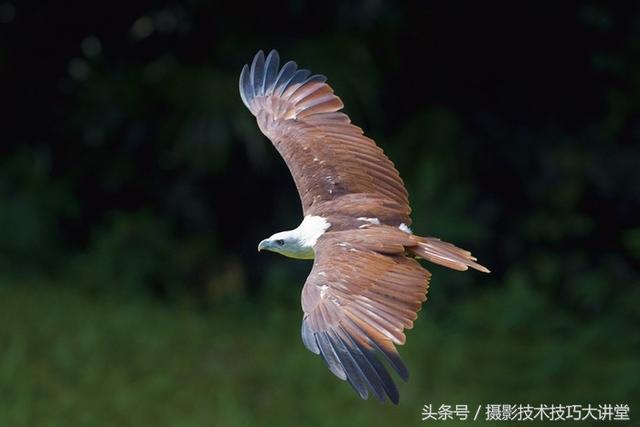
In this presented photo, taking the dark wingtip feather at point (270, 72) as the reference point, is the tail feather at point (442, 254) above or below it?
below

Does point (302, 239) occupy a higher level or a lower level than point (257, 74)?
lower

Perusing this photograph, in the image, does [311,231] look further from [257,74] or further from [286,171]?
[286,171]

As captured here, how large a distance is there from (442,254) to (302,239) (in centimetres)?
63

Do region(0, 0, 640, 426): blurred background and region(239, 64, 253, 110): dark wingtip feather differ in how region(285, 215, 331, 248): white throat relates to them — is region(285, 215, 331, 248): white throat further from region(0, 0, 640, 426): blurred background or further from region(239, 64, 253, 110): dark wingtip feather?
region(0, 0, 640, 426): blurred background

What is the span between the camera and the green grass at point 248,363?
8.40 metres

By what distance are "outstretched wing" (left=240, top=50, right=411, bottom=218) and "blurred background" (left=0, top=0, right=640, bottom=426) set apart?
2.45 metres

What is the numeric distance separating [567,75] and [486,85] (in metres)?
0.55

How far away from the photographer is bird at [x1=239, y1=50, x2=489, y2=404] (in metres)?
5.06

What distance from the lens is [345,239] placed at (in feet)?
18.7

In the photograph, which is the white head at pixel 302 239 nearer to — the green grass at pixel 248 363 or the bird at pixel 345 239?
the bird at pixel 345 239

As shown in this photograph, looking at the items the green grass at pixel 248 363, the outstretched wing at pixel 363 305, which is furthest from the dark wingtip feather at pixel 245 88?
the green grass at pixel 248 363

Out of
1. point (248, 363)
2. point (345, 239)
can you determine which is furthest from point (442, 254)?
point (248, 363)

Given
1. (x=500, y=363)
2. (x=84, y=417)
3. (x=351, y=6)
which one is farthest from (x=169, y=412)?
(x=351, y=6)

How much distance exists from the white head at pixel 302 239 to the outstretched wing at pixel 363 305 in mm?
277
